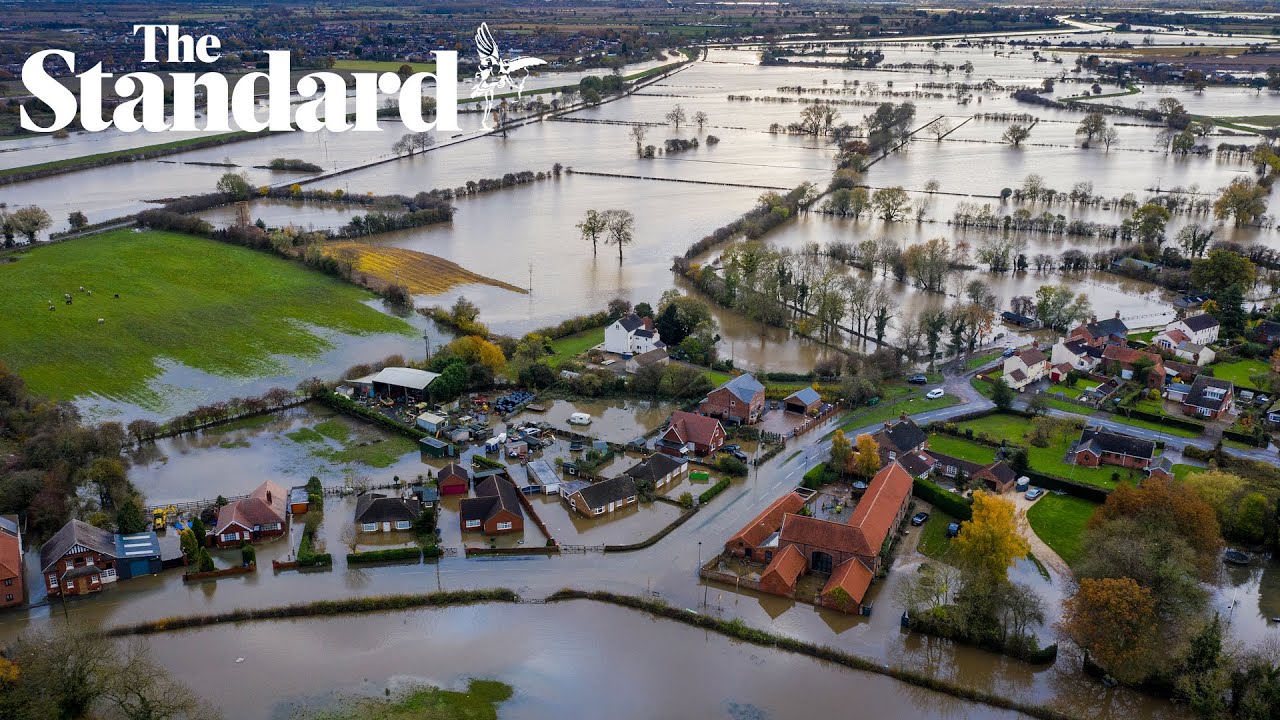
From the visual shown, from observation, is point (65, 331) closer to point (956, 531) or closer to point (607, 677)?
point (607, 677)

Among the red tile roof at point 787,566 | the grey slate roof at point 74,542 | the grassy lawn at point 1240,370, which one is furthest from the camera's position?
the grassy lawn at point 1240,370

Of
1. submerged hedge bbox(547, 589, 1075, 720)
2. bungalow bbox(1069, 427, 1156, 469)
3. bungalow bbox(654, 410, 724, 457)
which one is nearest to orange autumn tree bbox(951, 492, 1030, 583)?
submerged hedge bbox(547, 589, 1075, 720)

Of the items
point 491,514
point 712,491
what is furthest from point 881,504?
point 491,514

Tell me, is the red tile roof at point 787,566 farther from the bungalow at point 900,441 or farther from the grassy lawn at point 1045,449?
the grassy lawn at point 1045,449

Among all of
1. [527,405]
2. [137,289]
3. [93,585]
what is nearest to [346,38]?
[137,289]

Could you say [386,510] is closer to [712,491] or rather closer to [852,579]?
[712,491]

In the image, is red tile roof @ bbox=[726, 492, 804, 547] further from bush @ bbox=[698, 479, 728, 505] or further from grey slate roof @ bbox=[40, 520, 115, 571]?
grey slate roof @ bbox=[40, 520, 115, 571]

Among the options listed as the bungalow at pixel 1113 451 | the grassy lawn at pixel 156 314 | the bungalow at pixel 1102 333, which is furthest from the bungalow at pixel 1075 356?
the grassy lawn at pixel 156 314
